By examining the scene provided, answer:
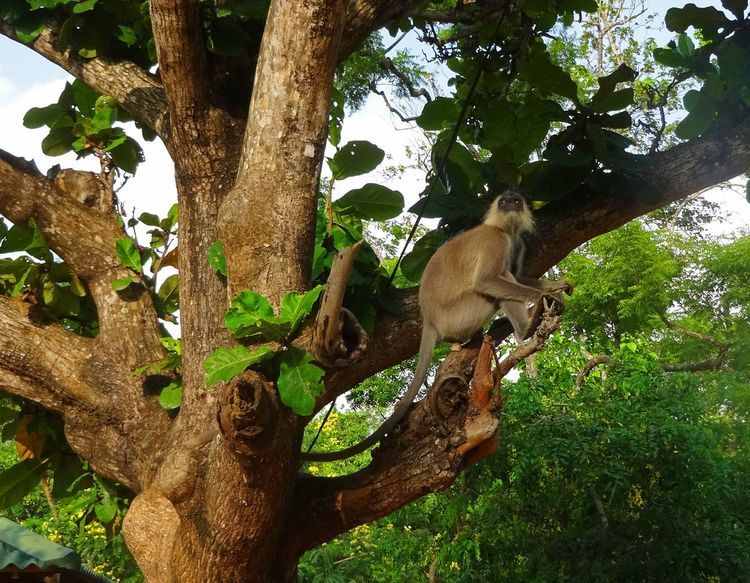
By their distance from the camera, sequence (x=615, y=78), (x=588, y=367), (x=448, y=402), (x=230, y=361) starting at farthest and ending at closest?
(x=588, y=367), (x=615, y=78), (x=448, y=402), (x=230, y=361)

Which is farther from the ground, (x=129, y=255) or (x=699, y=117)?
(x=699, y=117)

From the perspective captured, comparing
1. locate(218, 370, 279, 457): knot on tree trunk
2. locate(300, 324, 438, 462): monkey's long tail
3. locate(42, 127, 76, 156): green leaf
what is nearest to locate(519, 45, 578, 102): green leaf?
locate(300, 324, 438, 462): monkey's long tail

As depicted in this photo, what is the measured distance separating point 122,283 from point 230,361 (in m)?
1.34

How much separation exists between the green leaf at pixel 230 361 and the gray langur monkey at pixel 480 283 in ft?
4.53

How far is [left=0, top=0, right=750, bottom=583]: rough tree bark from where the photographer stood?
10.2 ft

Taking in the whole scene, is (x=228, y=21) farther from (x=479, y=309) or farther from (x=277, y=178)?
(x=479, y=309)

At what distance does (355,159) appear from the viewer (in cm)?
398

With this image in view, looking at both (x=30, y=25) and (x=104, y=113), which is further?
(x=104, y=113)

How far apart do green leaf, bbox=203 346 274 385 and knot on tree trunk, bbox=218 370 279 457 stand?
4cm

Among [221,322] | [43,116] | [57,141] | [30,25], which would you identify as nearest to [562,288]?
[221,322]

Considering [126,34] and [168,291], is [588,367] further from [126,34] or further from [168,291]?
[126,34]

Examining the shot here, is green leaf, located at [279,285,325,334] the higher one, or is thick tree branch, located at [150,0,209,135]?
thick tree branch, located at [150,0,209,135]

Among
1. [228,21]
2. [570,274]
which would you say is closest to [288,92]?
[228,21]

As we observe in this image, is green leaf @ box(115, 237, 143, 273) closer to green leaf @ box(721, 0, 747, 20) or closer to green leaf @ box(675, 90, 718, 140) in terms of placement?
green leaf @ box(675, 90, 718, 140)
